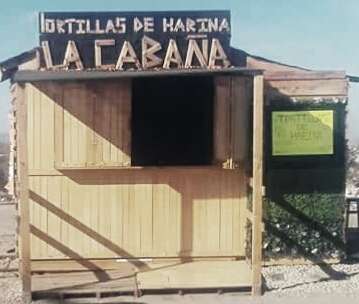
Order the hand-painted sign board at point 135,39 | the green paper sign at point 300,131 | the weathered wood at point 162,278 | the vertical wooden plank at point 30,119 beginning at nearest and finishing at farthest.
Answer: the weathered wood at point 162,278 < the hand-painted sign board at point 135,39 < the vertical wooden plank at point 30,119 < the green paper sign at point 300,131

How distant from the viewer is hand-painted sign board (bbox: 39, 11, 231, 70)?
8.45 meters

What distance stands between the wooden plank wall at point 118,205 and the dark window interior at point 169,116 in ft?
0.95

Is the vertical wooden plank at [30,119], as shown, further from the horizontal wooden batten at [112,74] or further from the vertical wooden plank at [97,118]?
the horizontal wooden batten at [112,74]

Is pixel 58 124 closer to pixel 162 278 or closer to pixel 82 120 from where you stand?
pixel 82 120

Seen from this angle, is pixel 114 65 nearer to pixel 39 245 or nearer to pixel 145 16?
pixel 145 16

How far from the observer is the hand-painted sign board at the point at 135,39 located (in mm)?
8445

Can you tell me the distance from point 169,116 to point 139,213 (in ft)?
4.81

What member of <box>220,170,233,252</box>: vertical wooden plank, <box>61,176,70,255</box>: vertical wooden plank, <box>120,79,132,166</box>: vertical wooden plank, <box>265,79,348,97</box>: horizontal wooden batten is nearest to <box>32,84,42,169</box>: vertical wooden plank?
<box>61,176,70,255</box>: vertical wooden plank

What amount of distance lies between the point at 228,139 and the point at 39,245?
3.07m

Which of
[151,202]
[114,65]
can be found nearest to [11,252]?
[151,202]

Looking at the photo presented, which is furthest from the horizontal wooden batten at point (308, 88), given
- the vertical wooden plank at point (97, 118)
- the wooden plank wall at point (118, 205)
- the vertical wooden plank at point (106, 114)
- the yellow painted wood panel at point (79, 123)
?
the vertical wooden plank at point (97, 118)

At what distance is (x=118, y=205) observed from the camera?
29.3 ft

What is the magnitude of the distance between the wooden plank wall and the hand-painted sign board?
44 centimetres

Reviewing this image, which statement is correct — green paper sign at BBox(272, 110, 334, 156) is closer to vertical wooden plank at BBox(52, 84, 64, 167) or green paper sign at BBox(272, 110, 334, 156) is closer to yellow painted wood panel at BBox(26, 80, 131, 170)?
yellow painted wood panel at BBox(26, 80, 131, 170)
